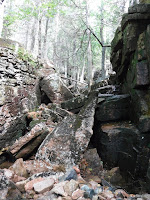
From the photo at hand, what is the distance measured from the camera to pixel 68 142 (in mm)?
4004

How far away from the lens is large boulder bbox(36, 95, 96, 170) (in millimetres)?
3652

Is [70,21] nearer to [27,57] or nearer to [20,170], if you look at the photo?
[27,57]

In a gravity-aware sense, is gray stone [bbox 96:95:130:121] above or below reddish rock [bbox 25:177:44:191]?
above

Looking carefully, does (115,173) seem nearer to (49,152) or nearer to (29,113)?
(49,152)

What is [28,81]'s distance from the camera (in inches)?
270

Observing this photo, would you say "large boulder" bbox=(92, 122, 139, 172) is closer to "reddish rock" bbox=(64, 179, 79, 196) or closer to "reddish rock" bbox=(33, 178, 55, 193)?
"reddish rock" bbox=(64, 179, 79, 196)

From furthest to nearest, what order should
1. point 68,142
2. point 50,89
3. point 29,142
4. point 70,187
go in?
point 50,89 → point 29,142 → point 68,142 → point 70,187

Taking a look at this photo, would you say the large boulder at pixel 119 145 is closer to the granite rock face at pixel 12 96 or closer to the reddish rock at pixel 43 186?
the reddish rock at pixel 43 186

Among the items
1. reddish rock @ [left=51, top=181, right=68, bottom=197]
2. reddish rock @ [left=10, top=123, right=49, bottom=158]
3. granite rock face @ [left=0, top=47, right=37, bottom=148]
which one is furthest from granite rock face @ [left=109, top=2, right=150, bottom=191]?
granite rock face @ [left=0, top=47, right=37, bottom=148]

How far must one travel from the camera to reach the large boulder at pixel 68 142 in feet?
12.0

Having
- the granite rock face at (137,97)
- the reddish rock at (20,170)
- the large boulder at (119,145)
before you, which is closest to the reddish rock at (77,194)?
the reddish rock at (20,170)

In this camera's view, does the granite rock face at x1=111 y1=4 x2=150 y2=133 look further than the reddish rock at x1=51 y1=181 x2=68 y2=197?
Yes

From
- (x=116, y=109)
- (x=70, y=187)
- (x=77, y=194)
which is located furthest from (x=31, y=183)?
(x=116, y=109)

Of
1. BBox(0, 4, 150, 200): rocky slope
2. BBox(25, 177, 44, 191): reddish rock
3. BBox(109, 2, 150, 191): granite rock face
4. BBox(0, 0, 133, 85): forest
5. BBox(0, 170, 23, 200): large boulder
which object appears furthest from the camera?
BBox(0, 0, 133, 85): forest
